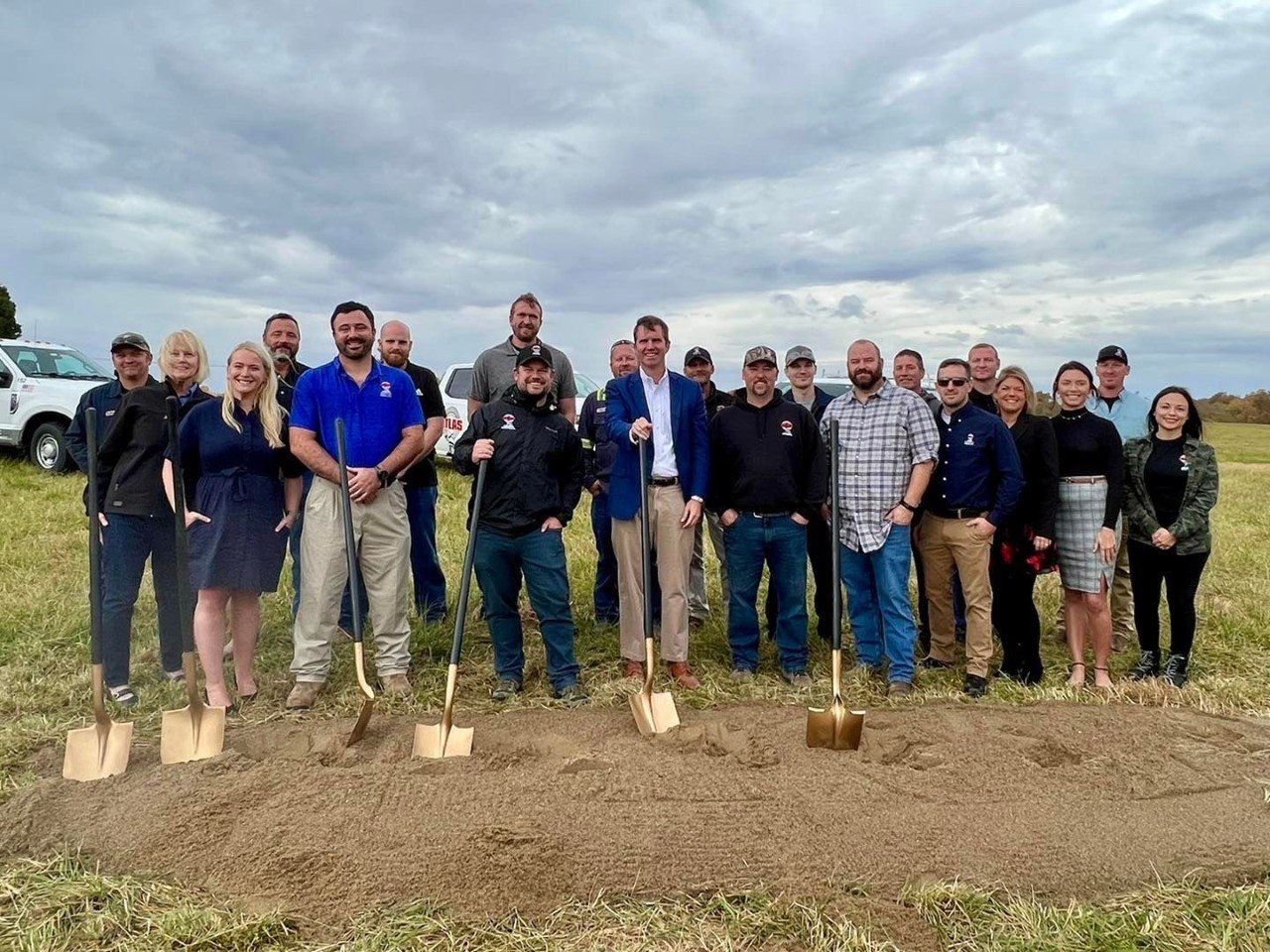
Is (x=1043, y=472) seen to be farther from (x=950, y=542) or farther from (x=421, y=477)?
(x=421, y=477)

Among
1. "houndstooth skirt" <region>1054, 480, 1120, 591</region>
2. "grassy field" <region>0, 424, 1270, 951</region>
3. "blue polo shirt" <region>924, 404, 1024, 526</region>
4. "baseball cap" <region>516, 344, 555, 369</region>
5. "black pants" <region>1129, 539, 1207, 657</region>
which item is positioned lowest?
"grassy field" <region>0, 424, 1270, 951</region>

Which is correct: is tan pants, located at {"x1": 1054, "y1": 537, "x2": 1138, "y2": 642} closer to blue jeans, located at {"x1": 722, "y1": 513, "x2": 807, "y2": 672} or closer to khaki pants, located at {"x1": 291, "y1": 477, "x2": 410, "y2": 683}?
blue jeans, located at {"x1": 722, "y1": 513, "x2": 807, "y2": 672}

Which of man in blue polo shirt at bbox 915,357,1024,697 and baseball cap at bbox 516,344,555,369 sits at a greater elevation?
baseball cap at bbox 516,344,555,369

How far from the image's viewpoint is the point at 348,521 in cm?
460

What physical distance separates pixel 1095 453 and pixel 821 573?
2010mm

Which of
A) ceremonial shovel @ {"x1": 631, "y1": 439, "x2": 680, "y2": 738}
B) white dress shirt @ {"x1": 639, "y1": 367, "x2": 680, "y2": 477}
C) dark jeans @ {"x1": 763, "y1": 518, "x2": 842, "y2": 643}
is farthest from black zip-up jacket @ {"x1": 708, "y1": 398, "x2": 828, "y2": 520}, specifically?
dark jeans @ {"x1": 763, "y1": 518, "x2": 842, "y2": 643}

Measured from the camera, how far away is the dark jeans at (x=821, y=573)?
6145 mm

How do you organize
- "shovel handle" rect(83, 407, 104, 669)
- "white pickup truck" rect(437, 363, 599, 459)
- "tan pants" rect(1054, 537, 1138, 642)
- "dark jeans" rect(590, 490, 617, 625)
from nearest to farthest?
1. "shovel handle" rect(83, 407, 104, 669)
2. "tan pants" rect(1054, 537, 1138, 642)
3. "dark jeans" rect(590, 490, 617, 625)
4. "white pickup truck" rect(437, 363, 599, 459)

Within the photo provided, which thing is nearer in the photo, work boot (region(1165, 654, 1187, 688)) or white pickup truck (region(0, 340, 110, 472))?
work boot (region(1165, 654, 1187, 688))

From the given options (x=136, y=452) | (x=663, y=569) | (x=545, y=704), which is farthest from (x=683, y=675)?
(x=136, y=452)

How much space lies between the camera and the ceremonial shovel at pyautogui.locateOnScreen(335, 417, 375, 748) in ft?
14.1

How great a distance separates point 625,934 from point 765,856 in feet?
2.18

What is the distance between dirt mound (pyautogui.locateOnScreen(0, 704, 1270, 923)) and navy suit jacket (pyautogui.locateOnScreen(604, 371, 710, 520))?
143cm

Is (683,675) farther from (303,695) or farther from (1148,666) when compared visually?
(1148,666)
